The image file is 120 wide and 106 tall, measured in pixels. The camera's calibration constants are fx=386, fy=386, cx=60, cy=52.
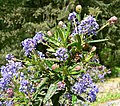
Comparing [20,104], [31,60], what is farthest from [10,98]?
[31,60]

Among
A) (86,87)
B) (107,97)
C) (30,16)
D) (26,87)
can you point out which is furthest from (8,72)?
(30,16)

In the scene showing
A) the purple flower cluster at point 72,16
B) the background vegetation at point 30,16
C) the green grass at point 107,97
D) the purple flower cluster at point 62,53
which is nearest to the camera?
the purple flower cluster at point 62,53

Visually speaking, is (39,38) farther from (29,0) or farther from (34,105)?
(29,0)

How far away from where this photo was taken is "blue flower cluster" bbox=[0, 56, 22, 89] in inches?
127

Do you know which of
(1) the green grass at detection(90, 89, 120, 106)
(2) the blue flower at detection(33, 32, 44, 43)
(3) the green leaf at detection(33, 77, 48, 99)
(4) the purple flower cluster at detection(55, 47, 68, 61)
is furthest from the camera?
(1) the green grass at detection(90, 89, 120, 106)

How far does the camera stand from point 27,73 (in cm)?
338

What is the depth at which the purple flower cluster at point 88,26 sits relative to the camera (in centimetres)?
318

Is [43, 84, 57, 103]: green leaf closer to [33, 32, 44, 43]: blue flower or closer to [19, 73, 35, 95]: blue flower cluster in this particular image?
[19, 73, 35, 95]: blue flower cluster

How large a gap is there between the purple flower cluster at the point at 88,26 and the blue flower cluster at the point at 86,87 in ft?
1.20

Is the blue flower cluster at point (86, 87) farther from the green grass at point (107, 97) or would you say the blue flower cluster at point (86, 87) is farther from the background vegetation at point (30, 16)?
the background vegetation at point (30, 16)

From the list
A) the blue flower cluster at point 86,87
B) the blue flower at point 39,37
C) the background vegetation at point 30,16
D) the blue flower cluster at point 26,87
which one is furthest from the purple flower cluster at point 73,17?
the background vegetation at point 30,16

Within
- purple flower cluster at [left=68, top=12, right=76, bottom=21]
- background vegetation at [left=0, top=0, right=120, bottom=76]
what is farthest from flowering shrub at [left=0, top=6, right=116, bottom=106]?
background vegetation at [left=0, top=0, right=120, bottom=76]

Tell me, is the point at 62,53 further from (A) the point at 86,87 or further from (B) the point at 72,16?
(B) the point at 72,16

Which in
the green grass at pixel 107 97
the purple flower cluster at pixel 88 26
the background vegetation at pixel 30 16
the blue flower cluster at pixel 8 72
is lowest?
the green grass at pixel 107 97
